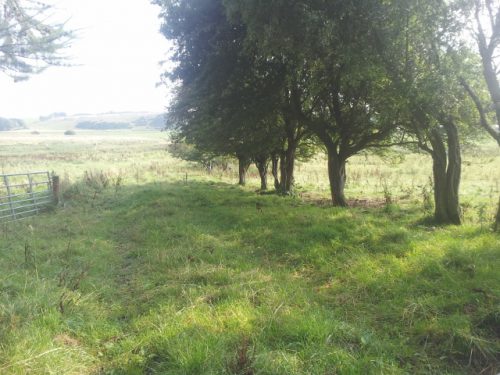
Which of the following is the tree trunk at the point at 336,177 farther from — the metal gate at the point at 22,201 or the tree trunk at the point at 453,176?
the metal gate at the point at 22,201

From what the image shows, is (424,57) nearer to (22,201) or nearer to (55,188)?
(22,201)

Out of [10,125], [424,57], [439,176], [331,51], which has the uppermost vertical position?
[10,125]

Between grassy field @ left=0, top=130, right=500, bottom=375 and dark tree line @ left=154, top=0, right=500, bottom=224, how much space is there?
3.12 m

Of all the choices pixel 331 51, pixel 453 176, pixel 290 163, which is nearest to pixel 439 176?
pixel 453 176

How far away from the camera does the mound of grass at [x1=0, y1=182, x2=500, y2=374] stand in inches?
158

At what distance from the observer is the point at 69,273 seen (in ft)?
23.3

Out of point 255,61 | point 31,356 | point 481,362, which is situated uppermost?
point 255,61

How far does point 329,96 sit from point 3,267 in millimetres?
12036

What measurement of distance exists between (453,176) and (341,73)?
175 inches

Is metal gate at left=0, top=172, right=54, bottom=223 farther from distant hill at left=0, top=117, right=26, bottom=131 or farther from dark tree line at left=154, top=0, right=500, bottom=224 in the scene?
distant hill at left=0, top=117, right=26, bottom=131

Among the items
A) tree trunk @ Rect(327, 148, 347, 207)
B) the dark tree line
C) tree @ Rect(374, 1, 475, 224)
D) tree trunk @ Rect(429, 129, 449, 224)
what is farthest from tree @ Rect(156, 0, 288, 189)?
tree trunk @ Rect(429, 129, 449, 224)

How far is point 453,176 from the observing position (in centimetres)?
1051

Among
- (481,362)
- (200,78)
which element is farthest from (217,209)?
(481,362)

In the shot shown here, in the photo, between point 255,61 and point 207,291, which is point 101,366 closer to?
point 207,291
